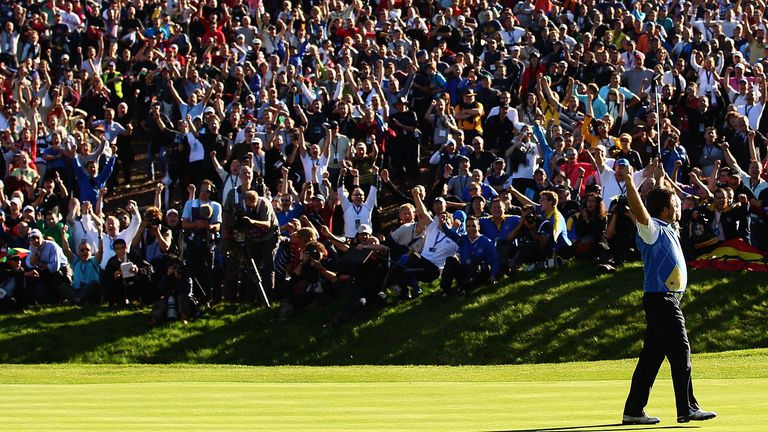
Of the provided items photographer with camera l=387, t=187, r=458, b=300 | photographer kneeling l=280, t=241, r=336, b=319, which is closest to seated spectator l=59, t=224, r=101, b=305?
photographer kneeling l=280, t=241, r=336, b=319

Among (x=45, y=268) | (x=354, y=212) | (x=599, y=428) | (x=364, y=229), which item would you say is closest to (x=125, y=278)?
(x=45, y=268)

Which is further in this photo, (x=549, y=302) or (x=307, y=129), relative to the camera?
(x=307, y=129)

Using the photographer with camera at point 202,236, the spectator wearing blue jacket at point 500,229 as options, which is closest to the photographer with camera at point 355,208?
the photographer with camera at point 202,236

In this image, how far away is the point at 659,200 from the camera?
9.94 metres

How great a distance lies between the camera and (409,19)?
101 feet

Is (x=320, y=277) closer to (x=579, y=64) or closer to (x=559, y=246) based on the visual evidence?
(x=559, y=246)

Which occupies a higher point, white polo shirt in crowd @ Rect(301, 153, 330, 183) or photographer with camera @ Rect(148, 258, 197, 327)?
white polo shirt in crowd @ Rect(301, 153, 330, 183)

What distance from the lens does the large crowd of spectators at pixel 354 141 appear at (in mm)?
20906

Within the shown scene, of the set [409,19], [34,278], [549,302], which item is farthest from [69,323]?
[409,19]

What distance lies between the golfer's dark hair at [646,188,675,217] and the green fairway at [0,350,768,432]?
4.76 feet

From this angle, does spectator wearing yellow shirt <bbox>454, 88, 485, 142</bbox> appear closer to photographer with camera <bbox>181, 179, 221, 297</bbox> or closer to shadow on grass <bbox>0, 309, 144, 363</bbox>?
photographer with camera <bbox>181, 179, 221, 297</bbox>

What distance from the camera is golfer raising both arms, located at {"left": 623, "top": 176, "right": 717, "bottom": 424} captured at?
976cm

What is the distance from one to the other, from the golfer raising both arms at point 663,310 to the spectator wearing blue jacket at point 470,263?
10270 millimetres

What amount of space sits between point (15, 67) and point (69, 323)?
9.02 m
